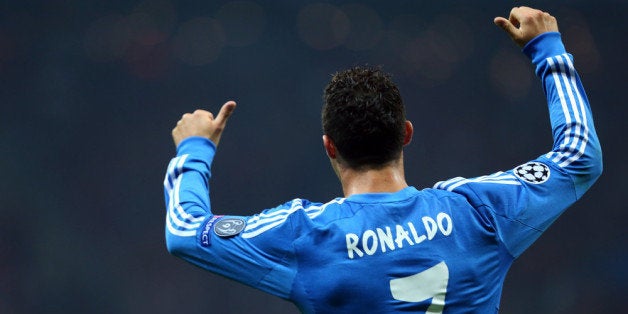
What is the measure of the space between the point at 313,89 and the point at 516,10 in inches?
210

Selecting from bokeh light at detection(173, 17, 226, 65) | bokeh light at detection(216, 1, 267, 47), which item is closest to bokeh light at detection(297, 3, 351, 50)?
bokeh light at detection(216, 1, 267, 47)

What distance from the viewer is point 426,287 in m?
1.71

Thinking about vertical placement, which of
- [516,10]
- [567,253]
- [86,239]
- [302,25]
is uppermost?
[302,25]

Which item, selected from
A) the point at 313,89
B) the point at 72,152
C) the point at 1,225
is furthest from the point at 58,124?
the point at 313,89

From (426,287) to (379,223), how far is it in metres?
0.17

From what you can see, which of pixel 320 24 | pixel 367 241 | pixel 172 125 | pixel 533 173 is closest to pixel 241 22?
pixel 320 24

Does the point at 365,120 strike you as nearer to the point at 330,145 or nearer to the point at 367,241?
the point at 330,145

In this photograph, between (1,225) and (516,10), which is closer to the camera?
(516,10)

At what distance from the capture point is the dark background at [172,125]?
287 inches

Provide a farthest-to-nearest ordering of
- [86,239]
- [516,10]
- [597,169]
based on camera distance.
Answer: [86,239] < [516,10] < [597,169]

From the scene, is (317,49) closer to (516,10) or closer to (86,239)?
(86,239)

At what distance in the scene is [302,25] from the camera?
744cm

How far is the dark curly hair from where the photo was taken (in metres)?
1.83

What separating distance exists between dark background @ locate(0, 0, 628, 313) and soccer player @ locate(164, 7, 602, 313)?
545 centimetres
